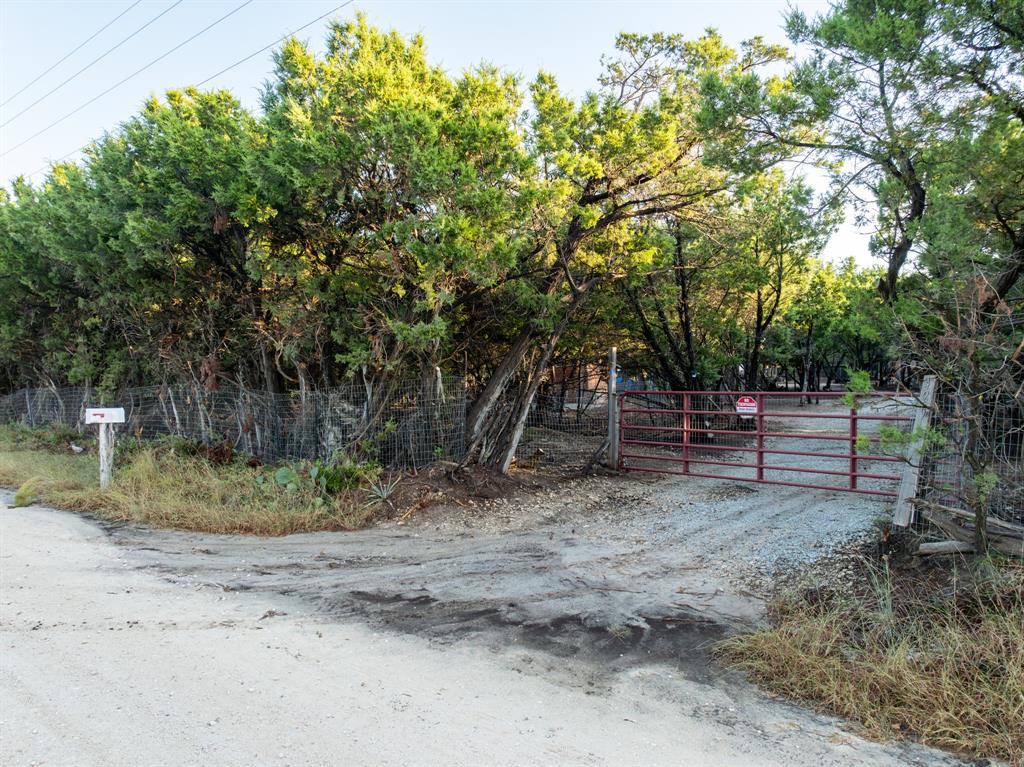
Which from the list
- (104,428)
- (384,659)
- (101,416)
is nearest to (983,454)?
(384,659)

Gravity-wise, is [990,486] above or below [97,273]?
below

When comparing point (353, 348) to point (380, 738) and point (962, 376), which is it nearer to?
point (380, 738)

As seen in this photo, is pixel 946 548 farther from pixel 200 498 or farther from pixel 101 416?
pixel 101 416

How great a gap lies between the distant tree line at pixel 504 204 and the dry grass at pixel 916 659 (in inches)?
68.8

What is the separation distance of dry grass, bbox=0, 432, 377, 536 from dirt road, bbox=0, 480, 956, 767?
86 centimetres

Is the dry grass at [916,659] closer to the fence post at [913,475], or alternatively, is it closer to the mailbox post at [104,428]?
the fence post at [913,475]

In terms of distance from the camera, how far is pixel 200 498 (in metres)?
9.73

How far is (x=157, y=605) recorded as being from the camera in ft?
18.6

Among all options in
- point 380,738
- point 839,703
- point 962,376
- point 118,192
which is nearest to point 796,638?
point 839,703

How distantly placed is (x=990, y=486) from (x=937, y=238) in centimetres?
246

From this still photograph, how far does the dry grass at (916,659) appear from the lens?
349 centimetres

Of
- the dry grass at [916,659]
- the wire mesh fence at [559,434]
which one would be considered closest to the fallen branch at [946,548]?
the dry grass at [916,659]

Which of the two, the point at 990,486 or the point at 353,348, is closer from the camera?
the point at 990,486

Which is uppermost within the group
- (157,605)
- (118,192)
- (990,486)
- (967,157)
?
(118,192)
